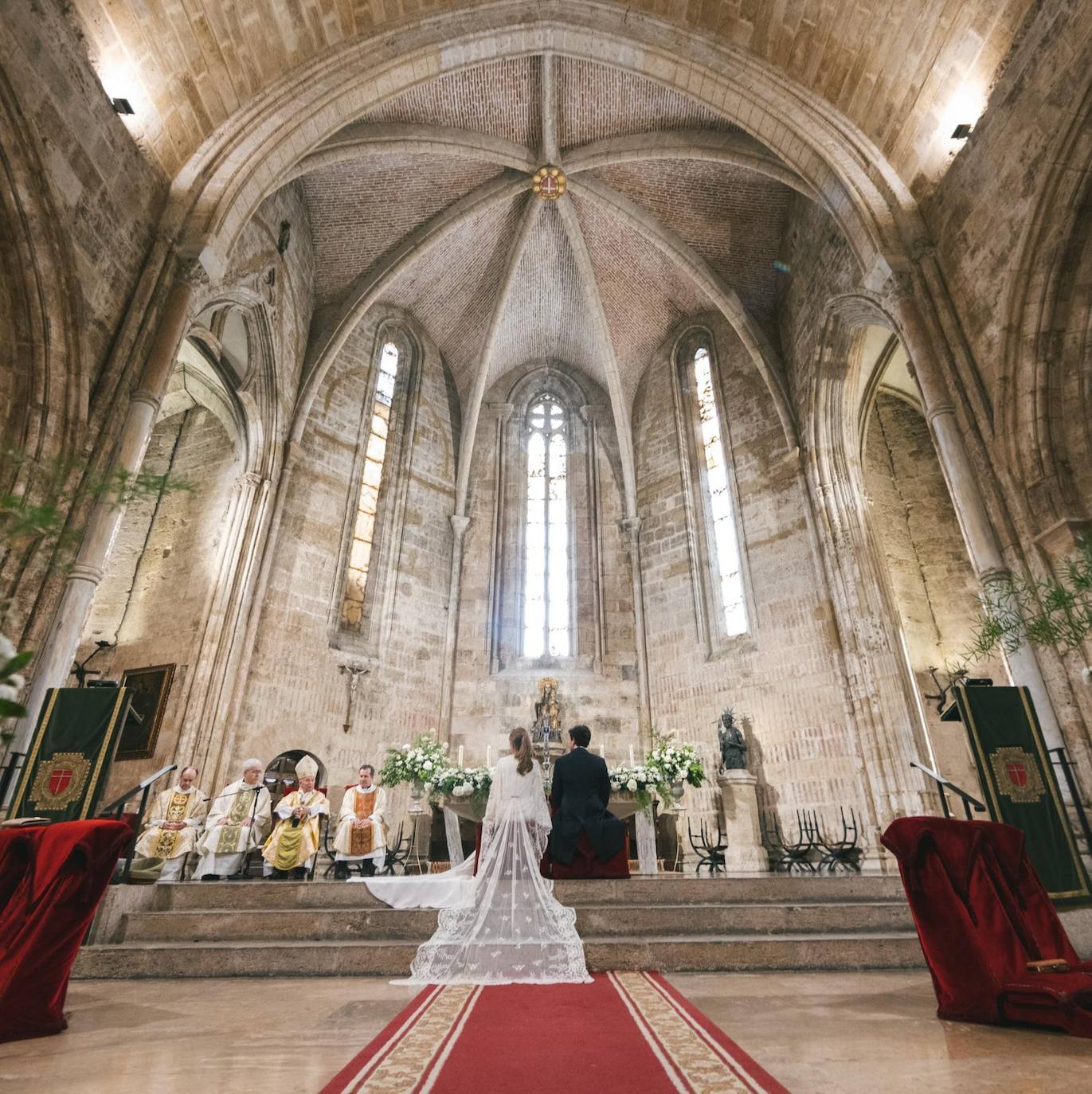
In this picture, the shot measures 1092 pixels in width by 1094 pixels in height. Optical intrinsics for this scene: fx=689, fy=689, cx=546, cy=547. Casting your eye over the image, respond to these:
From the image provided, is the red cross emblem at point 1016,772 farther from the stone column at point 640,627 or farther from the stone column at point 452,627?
the stone column at point 452,627

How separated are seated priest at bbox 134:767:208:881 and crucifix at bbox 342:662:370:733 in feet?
10.1

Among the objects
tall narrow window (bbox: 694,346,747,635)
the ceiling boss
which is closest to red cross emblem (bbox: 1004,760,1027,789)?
tall narrow window (bbox: 694,346,747,635)

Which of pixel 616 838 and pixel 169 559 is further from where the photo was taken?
pixel 169 559

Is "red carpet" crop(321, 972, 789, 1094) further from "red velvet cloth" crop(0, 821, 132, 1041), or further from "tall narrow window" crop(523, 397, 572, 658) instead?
"tall narrow window" crop(523, 397, 572, 658)

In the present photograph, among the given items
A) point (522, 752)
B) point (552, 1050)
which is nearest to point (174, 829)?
point (522, 752)

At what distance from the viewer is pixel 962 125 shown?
7.57 meters

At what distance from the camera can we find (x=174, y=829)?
742cm

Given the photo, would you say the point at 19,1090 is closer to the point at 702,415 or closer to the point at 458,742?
the point at 458,742

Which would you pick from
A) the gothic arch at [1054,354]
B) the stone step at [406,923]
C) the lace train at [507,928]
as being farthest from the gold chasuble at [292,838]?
the gothic arch at [1054,354]

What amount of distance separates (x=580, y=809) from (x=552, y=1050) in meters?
3.40

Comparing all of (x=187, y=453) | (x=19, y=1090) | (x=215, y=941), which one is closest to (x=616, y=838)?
(x=215, y=941)

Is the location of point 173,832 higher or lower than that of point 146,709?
lower

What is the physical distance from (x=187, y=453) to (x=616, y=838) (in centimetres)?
1154

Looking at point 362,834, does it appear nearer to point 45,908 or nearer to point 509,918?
point 509,918
